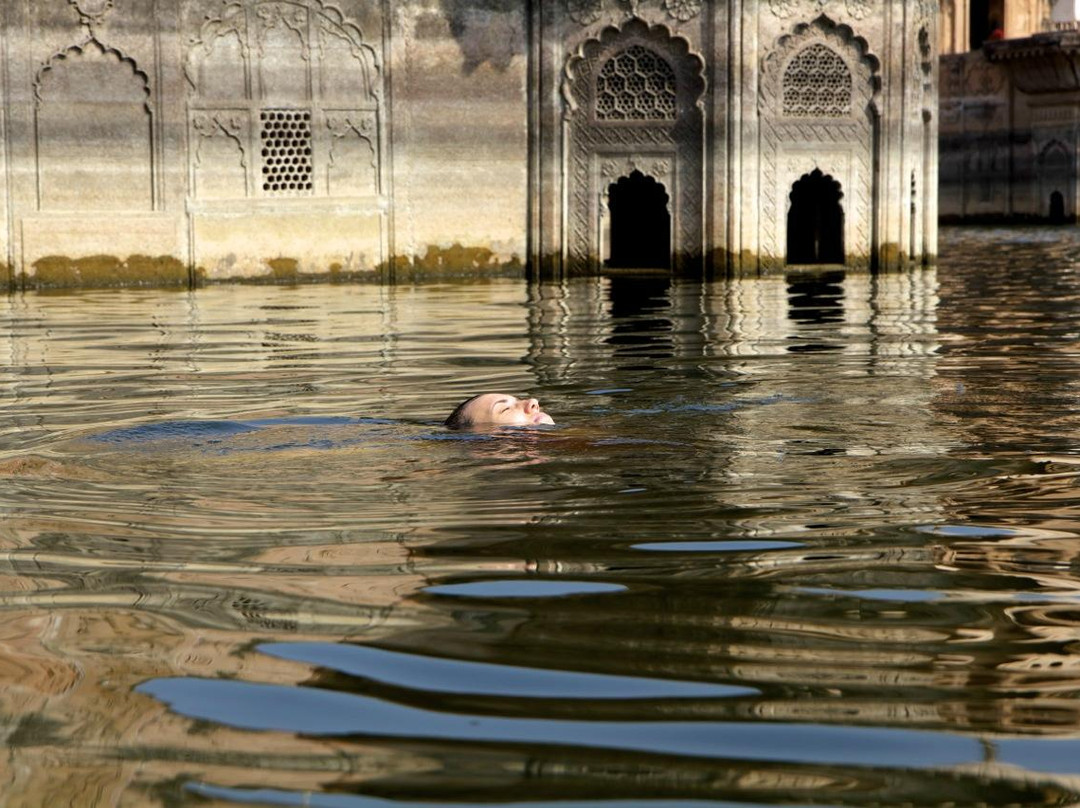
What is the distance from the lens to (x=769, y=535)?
4555mm

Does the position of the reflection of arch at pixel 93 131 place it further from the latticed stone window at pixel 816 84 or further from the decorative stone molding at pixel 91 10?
the latticed stone window at pixel 816 84

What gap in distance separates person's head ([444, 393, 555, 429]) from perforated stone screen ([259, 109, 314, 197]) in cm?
1043

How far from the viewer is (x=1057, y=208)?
34375 millimetres

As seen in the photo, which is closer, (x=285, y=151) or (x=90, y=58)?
(x=90, y=58)

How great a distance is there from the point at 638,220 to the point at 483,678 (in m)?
18.0

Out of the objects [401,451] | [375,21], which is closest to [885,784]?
[401,451]

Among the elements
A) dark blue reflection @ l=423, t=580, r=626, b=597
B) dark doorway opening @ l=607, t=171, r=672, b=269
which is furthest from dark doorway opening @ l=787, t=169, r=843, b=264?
dark blue reflection @ l=423, t=580, r=626, b=597

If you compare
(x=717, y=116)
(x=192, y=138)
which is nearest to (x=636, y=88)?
(x=717, y=116)

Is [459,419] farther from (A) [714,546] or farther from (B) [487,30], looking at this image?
(B) [487,30]

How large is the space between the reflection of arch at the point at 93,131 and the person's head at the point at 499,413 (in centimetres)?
991

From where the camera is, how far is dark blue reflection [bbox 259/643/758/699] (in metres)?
3.05

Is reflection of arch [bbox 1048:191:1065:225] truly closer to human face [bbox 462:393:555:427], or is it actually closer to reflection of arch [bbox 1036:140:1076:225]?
reflection of arch [bbox 1036:140:1076:225]

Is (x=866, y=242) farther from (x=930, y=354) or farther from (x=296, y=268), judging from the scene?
(x=930, y=354)

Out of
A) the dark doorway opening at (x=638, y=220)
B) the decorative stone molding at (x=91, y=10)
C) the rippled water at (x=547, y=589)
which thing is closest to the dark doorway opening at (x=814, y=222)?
the dark doorway opening at (x=638, y=220)
